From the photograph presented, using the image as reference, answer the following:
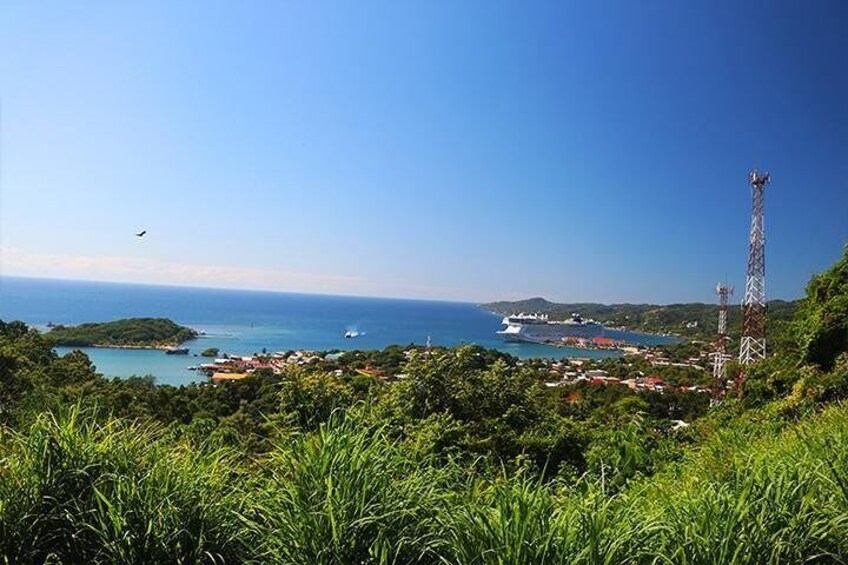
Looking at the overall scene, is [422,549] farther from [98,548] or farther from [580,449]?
[580,449]

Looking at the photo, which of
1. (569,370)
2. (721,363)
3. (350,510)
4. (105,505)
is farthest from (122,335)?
(350,510)

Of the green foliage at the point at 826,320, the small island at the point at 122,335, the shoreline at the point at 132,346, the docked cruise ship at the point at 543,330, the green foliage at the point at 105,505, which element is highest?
the green foliage at the point at 826,320

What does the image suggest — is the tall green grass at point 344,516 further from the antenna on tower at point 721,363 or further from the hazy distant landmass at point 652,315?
the hazy distant landmass at point 652,315

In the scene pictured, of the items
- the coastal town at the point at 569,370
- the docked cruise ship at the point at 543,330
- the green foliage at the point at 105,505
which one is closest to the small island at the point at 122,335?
the coastal town at the point at 569,370

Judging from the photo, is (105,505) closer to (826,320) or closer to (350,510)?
(350,510)

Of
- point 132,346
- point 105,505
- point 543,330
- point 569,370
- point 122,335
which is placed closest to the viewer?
point 105,505

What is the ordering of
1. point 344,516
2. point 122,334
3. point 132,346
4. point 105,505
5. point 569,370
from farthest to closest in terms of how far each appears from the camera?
point 122,334 < point 132,346 < point 569,370 < point 105,505 < point 344,516

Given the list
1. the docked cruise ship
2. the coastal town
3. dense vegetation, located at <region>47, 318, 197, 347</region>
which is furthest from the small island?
the docked cruise ship
